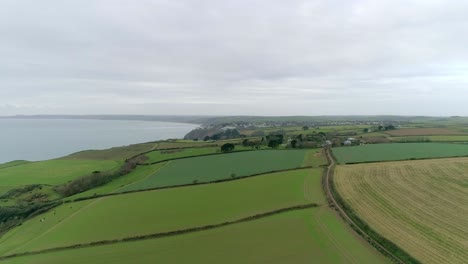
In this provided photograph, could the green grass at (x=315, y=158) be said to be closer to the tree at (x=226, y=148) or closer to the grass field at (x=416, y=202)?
the grass field at (x=416, y=202)

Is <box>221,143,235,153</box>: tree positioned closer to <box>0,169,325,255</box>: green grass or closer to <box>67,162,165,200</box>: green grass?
<box>67,162,165,200</box>: green grass

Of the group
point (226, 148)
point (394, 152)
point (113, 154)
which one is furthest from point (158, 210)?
point (113, 154)

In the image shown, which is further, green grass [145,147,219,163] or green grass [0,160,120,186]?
green grass [145,147,219,163]

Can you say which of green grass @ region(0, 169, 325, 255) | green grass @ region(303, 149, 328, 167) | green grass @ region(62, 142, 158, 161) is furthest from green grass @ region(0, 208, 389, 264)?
green grass @ region(62, 142, 158, 161)

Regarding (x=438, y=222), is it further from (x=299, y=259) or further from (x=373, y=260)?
(x=299, y=259)

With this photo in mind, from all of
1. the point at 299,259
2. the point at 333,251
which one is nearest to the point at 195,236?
the point at 299,259

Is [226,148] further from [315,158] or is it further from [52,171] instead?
[52,171]

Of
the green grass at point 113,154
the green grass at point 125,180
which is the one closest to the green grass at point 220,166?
the green grass at point 125,180
